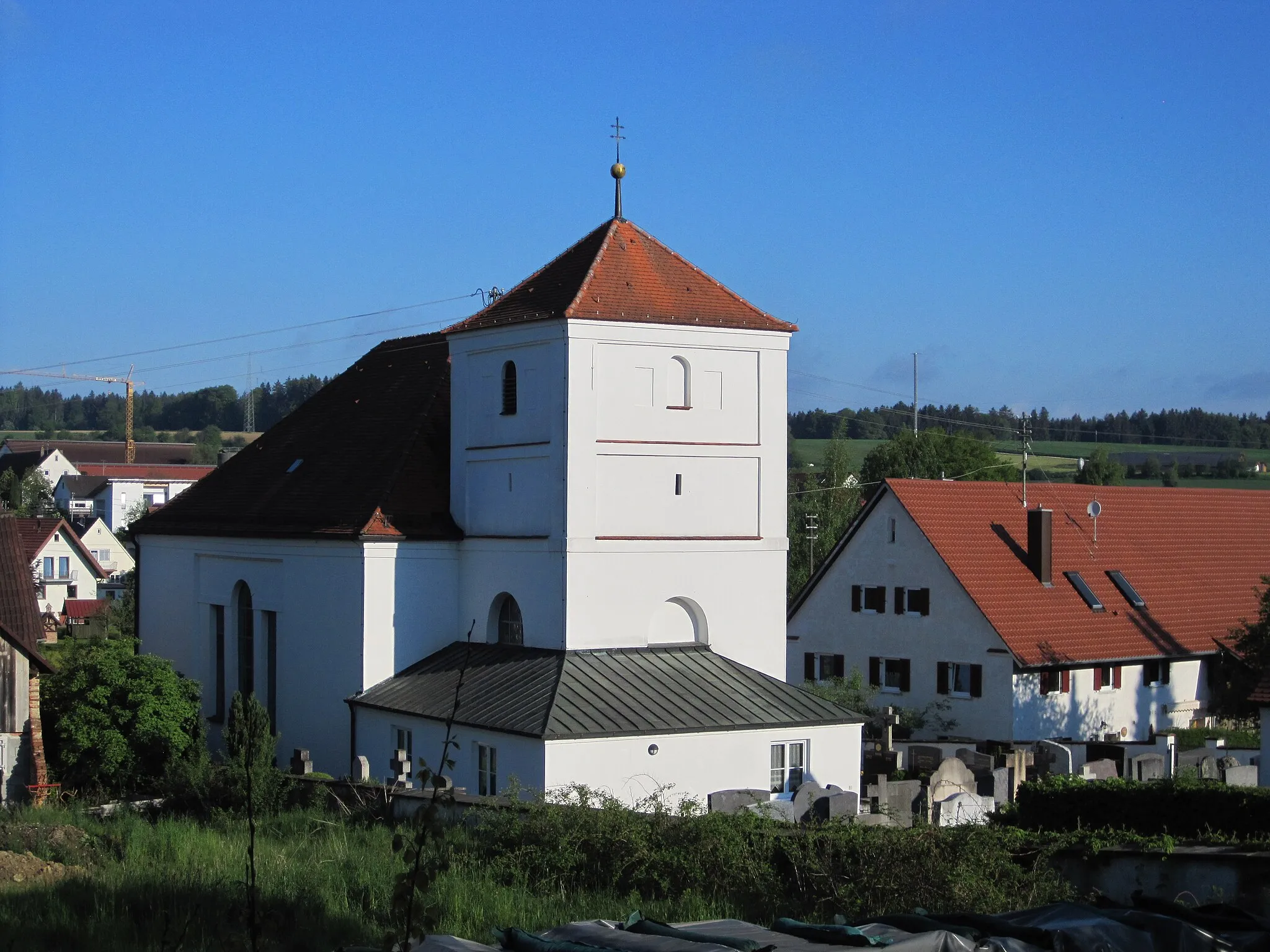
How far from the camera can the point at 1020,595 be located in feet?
138

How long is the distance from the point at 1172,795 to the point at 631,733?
28.1 feet

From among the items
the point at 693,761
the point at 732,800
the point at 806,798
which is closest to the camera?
the point at 732,800

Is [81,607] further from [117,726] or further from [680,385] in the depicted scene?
[680,385]

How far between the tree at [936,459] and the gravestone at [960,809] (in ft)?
187

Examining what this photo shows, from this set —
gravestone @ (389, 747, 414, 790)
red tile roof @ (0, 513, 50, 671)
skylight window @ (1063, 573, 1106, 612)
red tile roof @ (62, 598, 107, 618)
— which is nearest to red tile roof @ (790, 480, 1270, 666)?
skylight window @ (1063, 573, 1106, 612)

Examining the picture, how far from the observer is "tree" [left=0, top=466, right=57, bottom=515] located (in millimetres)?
111812

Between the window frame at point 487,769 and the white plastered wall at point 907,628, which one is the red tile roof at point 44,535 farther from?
the window frame at point 487,769

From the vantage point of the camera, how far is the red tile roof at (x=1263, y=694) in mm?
28359

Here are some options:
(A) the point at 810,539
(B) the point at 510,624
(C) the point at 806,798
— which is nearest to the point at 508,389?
(B) the point at 510,624

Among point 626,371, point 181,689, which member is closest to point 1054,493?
point 626,371

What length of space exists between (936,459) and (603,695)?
61921 millimetres

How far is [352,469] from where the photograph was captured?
33.5 meters

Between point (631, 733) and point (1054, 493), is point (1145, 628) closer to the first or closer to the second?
point (1054, 493)

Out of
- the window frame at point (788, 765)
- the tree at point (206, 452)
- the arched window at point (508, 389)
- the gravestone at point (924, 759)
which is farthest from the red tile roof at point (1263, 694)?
the tree at point (206, 452)
